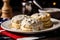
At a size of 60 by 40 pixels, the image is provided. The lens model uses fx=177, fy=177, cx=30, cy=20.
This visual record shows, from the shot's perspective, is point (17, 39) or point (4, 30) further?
point (4, 30)

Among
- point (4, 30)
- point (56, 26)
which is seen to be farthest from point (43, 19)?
point (4, 30)

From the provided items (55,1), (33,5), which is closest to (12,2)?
(55,1)

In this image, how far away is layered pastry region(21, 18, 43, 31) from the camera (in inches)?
28.1

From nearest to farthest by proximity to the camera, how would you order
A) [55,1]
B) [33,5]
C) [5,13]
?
1. [5,13]
2. [33,5]
3. [55,1]

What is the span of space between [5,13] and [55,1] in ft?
2.16

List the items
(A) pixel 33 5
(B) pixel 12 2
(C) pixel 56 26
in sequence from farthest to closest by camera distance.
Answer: (B) pixel 12 2 < (A) pixel 33 5 < (C) pixel 56 26

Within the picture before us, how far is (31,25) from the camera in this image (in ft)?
2.35

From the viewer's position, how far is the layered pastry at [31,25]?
2.34 ft

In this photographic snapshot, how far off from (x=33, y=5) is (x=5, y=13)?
0.23m

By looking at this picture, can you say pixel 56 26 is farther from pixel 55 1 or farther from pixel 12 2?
pixel 12 2

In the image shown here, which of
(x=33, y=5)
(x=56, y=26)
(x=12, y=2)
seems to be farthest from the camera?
(x=12, y=2)

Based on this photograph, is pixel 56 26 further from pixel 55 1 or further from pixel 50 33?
pixel 55 1

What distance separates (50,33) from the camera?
2.36ft

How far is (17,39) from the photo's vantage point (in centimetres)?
66
